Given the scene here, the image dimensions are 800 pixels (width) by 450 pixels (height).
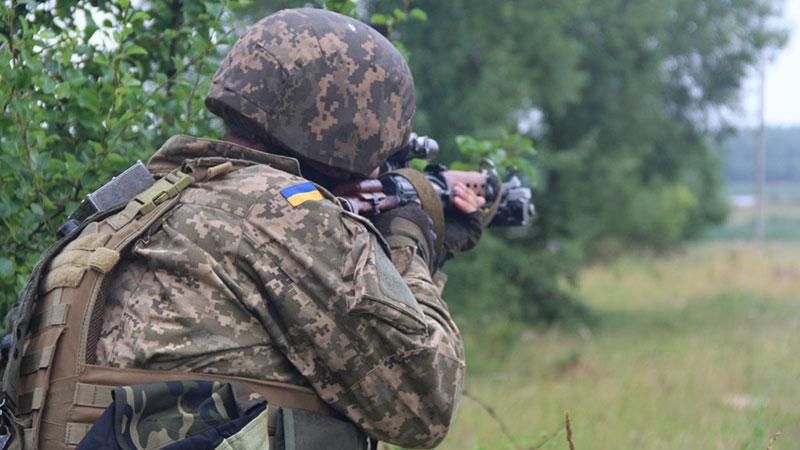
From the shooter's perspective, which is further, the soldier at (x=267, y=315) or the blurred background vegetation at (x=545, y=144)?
the blurred background vegetation at (x=545, y=144)

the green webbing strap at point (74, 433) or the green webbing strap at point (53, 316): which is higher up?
the green webbing strap at point (53, 316)

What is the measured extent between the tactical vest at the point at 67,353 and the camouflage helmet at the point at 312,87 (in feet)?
1.24

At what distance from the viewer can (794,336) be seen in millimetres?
11086

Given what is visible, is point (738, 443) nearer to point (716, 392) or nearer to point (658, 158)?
point (716, 392)

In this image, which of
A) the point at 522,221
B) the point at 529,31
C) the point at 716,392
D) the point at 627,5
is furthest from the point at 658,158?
the point at 522,221

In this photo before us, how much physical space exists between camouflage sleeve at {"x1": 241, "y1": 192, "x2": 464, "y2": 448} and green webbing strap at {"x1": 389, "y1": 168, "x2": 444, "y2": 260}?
52 cm

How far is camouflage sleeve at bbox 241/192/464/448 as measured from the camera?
A: 2.37 meters

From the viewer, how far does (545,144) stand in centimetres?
1355

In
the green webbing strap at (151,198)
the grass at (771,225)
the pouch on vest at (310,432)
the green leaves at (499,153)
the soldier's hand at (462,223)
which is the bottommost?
the grass at (771,225)

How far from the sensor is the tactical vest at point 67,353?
7.61 ft

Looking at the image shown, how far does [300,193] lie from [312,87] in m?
0.34

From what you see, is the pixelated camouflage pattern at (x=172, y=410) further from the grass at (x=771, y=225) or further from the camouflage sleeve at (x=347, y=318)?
the grass at (x=771, y=225)

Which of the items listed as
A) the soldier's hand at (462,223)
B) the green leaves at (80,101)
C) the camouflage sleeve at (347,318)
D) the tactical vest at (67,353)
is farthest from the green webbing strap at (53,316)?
the soldier's hand at (462,223)

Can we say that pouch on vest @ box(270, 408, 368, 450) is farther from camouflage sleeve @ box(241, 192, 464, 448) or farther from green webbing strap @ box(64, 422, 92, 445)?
green webbing strap @ box(64, 422, 92, 445)
